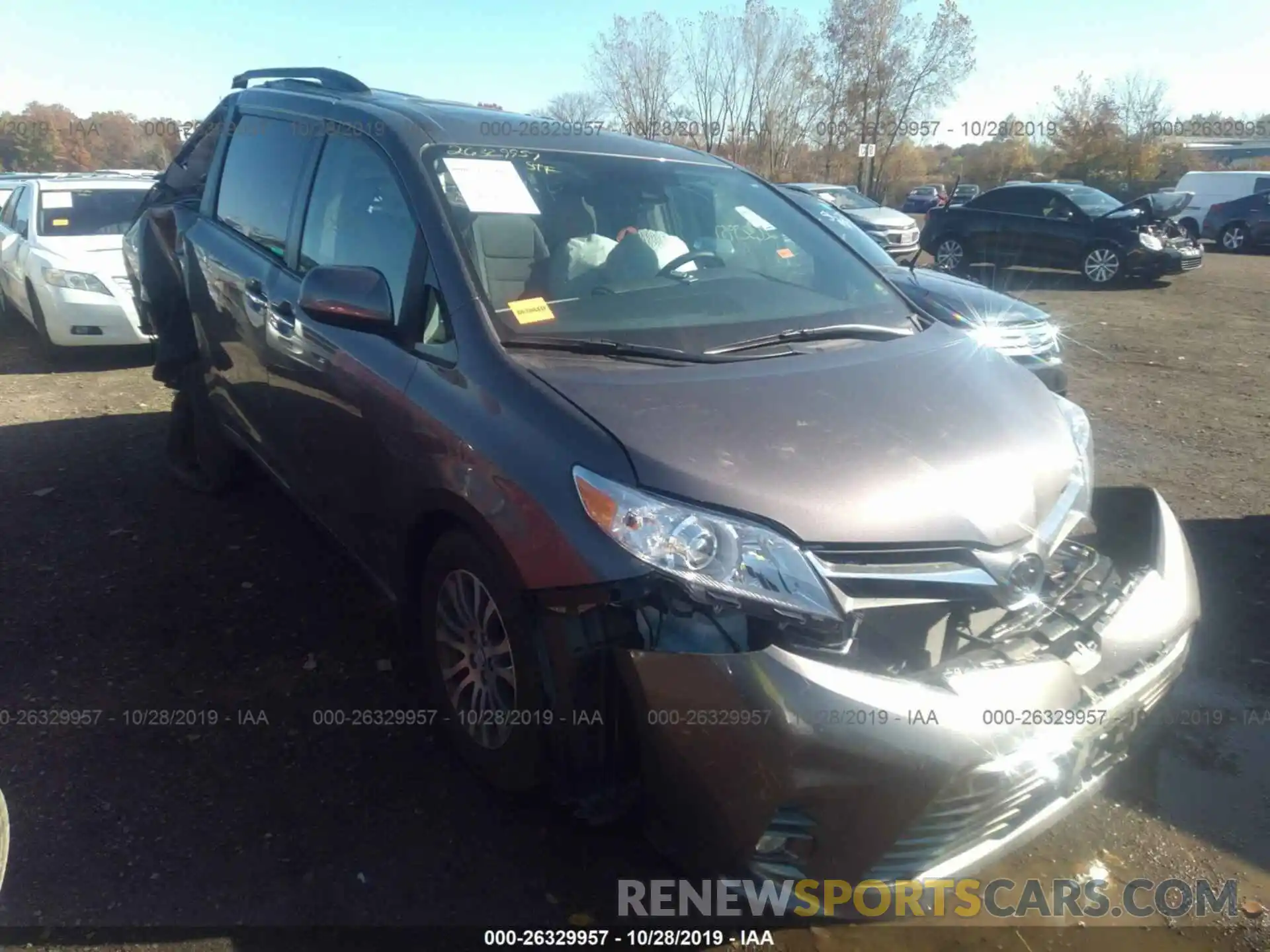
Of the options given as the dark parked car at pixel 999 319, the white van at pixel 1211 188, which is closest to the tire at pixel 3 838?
the dark parked car at pixel 999 319

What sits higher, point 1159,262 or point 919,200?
point 919,200

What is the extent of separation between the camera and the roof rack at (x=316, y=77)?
383 cm

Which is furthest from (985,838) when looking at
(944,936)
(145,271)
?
(145,271)

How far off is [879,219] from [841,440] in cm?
1629

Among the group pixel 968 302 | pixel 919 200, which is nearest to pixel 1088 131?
pixel 919 200

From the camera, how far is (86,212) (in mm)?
8711

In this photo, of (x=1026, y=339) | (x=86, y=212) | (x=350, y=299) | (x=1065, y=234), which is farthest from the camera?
(x=1065, y=234)

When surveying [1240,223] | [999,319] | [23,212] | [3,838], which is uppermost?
[1240,223]

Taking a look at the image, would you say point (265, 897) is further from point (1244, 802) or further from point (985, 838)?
point (1244, 802)

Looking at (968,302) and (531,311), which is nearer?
(531,311)

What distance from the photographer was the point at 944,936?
7.72ft

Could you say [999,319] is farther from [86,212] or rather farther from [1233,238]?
[1233,238]

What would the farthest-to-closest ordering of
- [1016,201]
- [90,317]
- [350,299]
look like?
1. [1016,201]
2. [90,317]
3. [350,299]

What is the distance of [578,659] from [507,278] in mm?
1197
